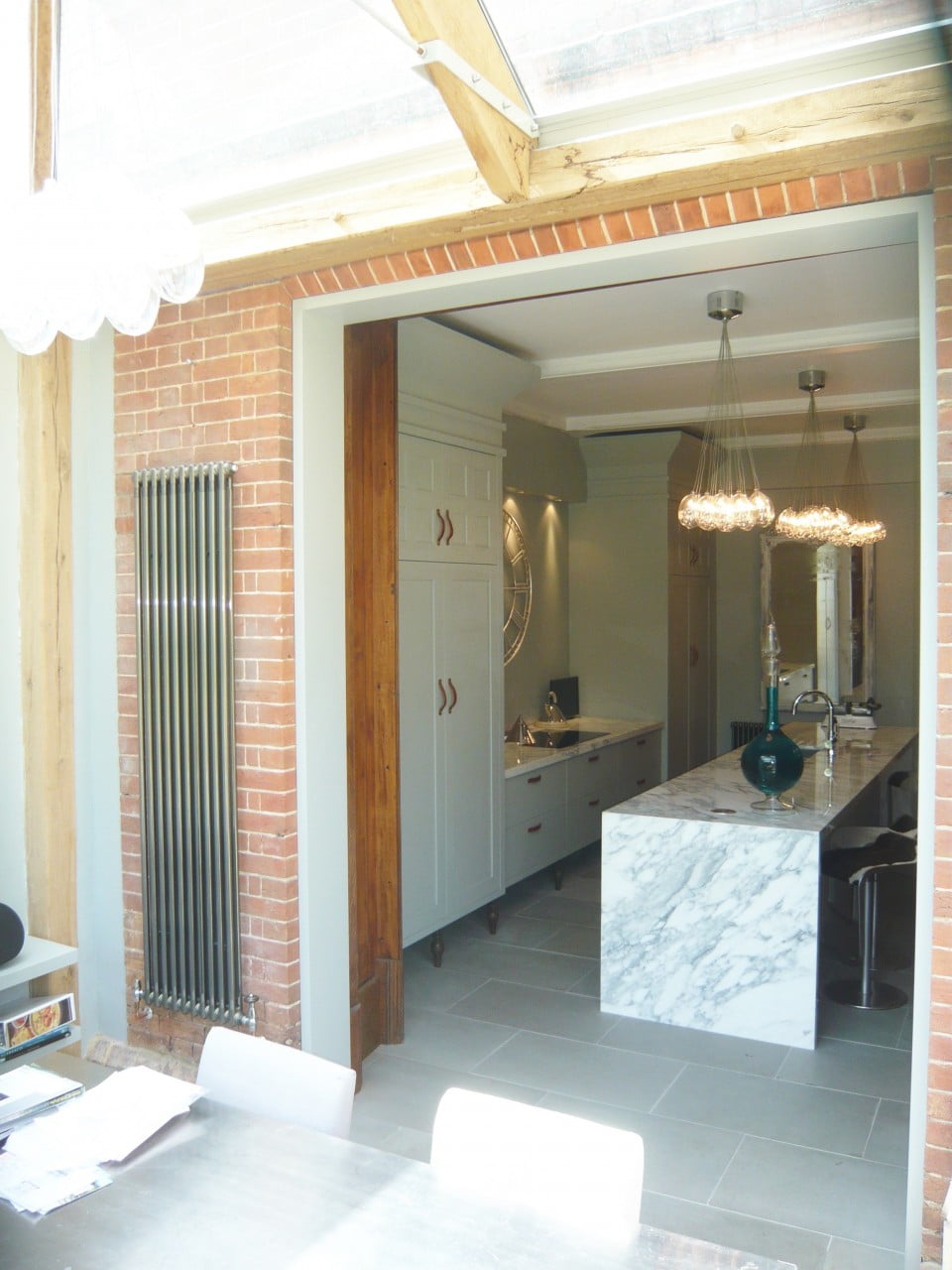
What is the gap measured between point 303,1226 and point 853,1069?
288cm

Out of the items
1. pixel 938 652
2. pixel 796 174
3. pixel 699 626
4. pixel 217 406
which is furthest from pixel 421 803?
pixel 699 626

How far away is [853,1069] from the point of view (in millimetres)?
3918

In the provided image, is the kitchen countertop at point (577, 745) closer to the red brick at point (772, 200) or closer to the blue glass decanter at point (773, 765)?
the blue glass decanter at point (773, 765)

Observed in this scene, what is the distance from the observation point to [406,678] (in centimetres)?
463

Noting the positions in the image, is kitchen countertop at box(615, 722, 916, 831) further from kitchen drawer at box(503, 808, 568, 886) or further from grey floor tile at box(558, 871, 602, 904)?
grey floor tile at box(558, 871, 602, 904)

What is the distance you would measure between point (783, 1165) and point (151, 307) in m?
3.03

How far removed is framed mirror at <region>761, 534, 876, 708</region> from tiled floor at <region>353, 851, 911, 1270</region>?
385cm

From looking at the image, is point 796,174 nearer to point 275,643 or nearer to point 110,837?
point 275,643

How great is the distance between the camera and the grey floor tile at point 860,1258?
8.99 feet

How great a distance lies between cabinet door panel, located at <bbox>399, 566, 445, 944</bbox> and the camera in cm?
461

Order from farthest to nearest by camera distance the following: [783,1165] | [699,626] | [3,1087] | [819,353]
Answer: [699,626] < [819,353] < [783,1165] < [3,1087]

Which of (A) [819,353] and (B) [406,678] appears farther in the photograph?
(A) [819,353]

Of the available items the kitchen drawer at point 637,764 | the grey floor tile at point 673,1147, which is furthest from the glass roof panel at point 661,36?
the kitchen drawer at point 637,764

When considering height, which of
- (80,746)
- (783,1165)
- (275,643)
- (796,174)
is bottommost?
(783,1165)
